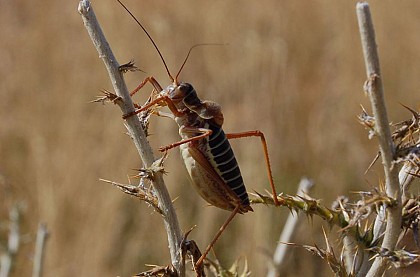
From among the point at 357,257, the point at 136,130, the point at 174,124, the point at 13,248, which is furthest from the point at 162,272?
the point at 174,124

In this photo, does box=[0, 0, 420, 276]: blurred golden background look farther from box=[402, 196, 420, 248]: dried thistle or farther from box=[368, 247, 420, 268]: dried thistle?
box=[368, 247, 420, 268]: dried thistle

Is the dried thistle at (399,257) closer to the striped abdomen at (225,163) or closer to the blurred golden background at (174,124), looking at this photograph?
the striped abdomen at (225,163)

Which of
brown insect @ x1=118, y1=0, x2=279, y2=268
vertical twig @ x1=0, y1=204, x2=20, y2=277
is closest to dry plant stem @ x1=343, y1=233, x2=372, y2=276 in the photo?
brown insect @ x1=118, y1=0, x2=279, y2=268

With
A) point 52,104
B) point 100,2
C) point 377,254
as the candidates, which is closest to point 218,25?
point 100,2

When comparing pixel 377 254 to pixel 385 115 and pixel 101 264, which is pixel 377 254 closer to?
pixel 385 115

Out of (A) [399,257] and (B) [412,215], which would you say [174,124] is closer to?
(B) [412,215]

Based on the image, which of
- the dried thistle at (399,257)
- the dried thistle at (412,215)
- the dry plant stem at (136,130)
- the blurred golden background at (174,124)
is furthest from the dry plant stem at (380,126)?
the blurred golden background at (174,124)
